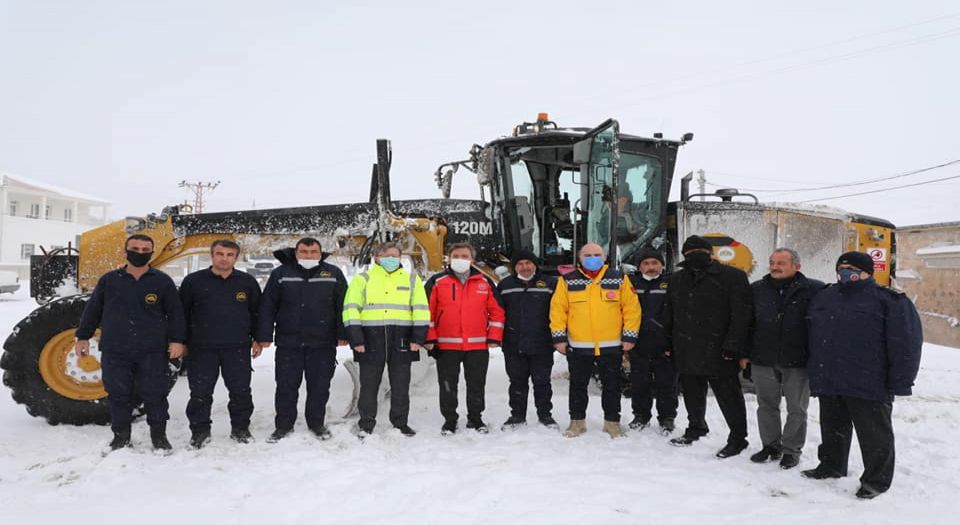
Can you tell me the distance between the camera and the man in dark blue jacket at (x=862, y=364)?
140 inches

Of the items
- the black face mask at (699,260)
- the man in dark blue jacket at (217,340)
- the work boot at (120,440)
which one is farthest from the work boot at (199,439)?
the black face mask at (699,260)

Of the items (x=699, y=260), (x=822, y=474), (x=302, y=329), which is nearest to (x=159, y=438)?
(x=302, y=329)

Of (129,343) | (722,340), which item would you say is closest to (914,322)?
(722,340)

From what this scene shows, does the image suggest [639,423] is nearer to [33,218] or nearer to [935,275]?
[935,275]

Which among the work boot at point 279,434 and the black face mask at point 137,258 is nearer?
the black face mask at point 137,258

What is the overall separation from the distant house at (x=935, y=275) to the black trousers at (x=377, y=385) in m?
12.6

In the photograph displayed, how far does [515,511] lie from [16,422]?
4.51 meters

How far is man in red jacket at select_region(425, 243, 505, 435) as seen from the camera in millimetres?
4977

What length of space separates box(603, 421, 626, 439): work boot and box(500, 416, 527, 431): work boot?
69 cm

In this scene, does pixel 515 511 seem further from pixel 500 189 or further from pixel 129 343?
pixel 500 189

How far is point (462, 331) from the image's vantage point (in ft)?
16.3

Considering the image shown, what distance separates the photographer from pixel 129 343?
430cm

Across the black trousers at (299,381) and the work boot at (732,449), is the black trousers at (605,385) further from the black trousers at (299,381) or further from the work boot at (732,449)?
the black trousers at (299,381)

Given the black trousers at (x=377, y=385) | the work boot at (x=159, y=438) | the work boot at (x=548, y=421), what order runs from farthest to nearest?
the work boot at (x=548, y=421)
the black trousers at (x=377, y=385)
the work boot at (x=159, y=438)
